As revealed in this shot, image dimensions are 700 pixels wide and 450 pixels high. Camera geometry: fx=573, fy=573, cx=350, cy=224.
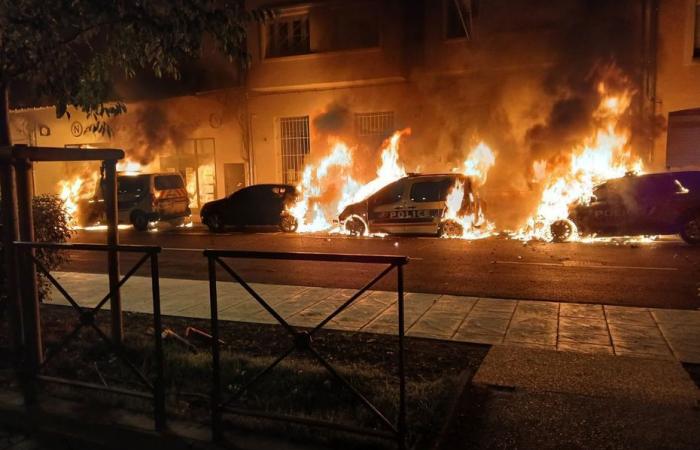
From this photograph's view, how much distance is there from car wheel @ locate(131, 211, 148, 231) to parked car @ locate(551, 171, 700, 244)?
12914 millimetres

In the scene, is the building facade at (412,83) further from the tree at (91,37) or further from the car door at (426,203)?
the tree at (91,37)

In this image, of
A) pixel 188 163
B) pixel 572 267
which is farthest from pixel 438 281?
pixel 188 163

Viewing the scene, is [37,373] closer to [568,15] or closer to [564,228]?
[564,228]

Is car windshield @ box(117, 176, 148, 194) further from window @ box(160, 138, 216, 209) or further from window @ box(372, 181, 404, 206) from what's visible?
window @ box(372, 181, 404, 206)

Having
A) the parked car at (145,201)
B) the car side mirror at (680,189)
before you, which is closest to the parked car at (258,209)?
the parked car at (145,201)

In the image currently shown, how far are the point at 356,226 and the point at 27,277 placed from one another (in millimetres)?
11225

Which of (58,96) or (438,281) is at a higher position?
(58,96)

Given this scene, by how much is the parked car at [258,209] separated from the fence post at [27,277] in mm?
12185

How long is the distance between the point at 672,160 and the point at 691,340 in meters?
13.0

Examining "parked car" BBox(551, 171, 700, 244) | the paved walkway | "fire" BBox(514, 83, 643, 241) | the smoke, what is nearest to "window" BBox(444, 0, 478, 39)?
"fire" BBox(514, 83, 643, 241)

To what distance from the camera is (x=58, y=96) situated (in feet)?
18.2

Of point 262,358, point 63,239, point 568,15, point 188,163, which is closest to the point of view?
point 262,358

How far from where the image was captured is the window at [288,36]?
819 inches

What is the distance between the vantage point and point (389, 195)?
584 inches
